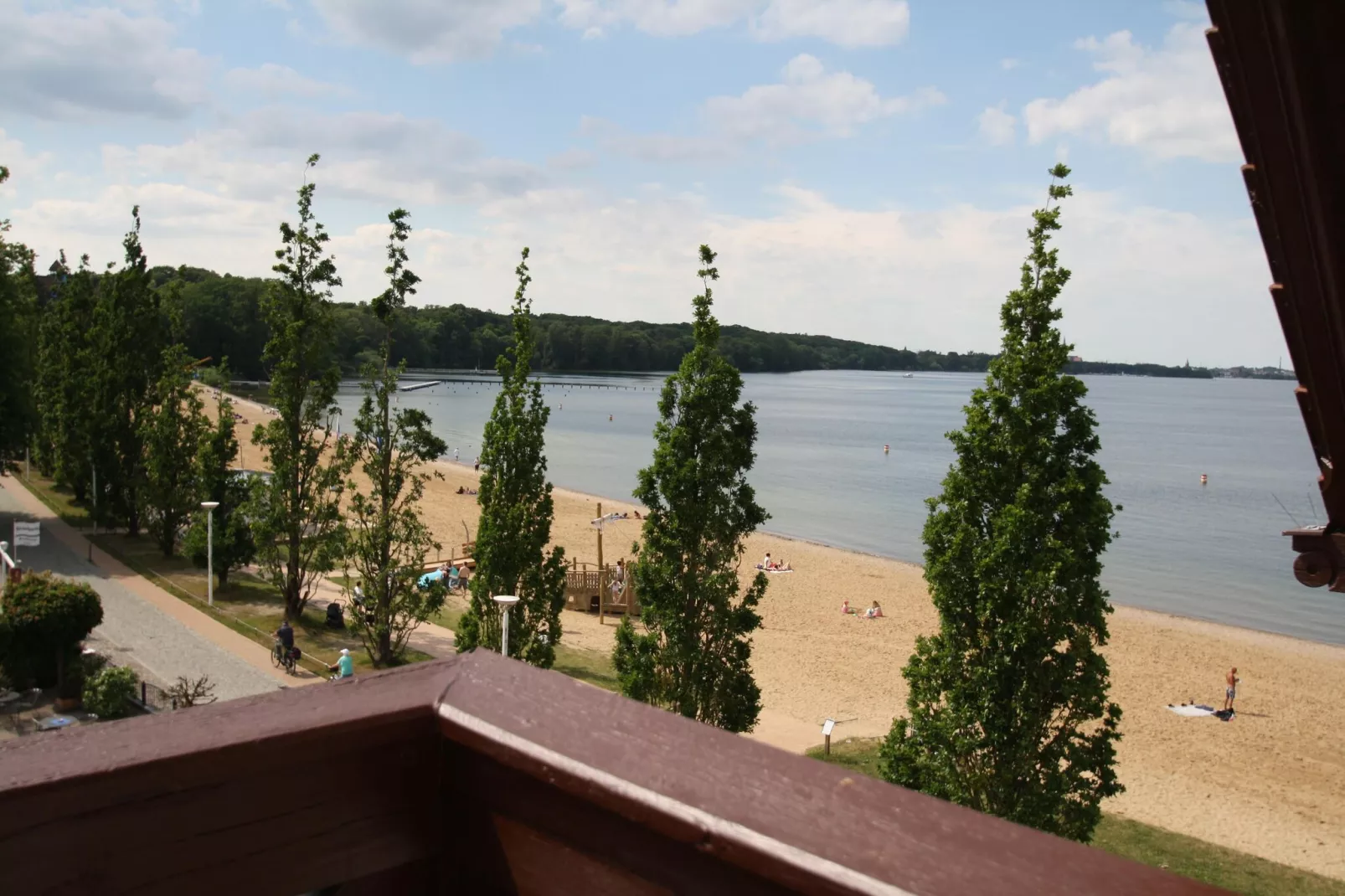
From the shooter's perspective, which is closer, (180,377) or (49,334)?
(180,377)

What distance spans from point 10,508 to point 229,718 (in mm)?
36010

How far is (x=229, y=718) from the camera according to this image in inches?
46.8

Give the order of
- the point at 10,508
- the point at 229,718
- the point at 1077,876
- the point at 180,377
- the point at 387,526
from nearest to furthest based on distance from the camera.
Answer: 1. the point at 1077,876
2. the point at 229,718
3. the point at 387,526
4. the point at 180,377
5. the point at 10,508

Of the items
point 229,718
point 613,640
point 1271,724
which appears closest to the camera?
point 229,718

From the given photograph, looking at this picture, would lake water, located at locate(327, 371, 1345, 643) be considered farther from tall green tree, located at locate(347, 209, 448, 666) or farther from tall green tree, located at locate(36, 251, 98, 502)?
tall green tree, located at locate(36, 251, 98, 502)

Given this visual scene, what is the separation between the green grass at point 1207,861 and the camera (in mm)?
13258

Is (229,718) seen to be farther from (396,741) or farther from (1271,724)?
(1271,724)

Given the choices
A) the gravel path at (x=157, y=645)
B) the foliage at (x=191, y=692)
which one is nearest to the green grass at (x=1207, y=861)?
the foliage at (x=191, y=692)

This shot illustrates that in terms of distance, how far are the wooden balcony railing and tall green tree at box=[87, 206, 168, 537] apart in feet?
95.2

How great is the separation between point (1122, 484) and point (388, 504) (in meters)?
57.7

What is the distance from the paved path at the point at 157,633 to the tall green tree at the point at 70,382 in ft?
11.6

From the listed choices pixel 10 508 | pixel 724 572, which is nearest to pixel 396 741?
pixel 724 572

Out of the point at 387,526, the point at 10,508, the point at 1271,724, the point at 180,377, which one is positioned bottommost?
the point at 1271,724

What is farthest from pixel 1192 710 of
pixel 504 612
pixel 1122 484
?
pixel 1122 484
